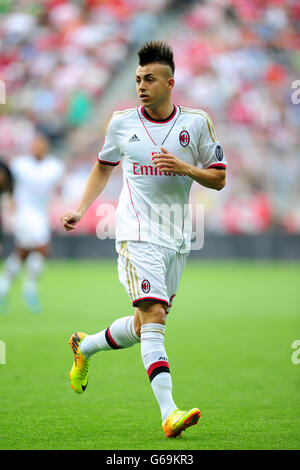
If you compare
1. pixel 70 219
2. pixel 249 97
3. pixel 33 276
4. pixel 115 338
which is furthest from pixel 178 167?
pixel 249 97

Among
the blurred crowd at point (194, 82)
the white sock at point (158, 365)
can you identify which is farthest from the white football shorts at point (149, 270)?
the blurred crowd at point (194, 82)

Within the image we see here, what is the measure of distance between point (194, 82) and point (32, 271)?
10885mm

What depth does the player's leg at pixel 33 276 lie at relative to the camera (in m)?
12.5

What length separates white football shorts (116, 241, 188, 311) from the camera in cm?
504

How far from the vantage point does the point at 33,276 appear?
12.7 m

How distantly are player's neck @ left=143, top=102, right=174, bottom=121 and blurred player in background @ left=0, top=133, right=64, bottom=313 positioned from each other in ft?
25.0

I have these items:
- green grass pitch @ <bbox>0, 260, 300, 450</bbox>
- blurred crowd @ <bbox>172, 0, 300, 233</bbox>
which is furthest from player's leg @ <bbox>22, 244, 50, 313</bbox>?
blurred crowd @ <bbox>172, 0, 300, 233</bbox>

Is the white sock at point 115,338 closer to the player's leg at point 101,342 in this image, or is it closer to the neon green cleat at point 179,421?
the player's leg at point 101,342

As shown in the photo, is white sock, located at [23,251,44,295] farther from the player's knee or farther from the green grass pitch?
the player's knee

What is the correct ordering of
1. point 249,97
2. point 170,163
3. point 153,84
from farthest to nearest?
point 249,97
point 153,84
point 170,163

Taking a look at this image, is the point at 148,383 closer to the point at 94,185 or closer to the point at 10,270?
the point at 94,185

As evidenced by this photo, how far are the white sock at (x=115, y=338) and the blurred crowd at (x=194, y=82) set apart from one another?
49.4ft

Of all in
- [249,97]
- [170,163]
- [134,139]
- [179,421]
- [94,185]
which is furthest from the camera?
[249,97]
